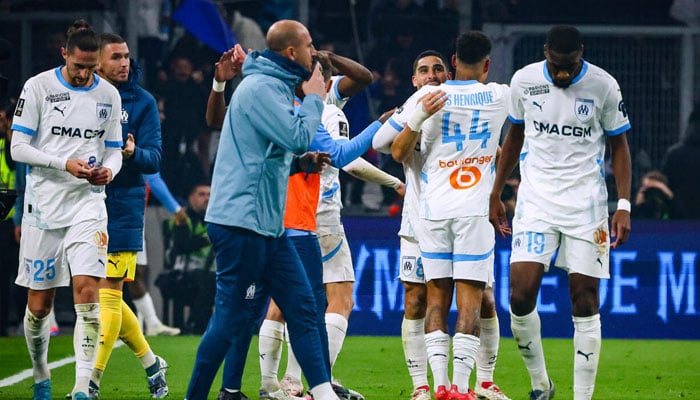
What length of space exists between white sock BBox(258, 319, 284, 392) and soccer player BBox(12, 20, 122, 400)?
1108mm

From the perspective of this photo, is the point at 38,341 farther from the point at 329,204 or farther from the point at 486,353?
the point at 486,353

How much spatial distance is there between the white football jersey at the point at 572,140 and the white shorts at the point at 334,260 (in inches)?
65.2

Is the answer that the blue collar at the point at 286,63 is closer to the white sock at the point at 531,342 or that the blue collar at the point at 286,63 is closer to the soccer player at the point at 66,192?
the soccer player at the point at 66,192

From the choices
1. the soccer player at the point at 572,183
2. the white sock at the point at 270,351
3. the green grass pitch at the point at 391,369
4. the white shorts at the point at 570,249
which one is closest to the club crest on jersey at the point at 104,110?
the white sock at the point at 270,351

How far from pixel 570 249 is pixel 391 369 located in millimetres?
3521

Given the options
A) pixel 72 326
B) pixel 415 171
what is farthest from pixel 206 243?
pixel 415 171

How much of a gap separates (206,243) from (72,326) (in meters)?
1.78

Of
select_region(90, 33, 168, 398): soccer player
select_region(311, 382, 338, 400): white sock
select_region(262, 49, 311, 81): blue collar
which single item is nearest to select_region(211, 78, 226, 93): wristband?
select_region(90, 33, 168, 398): soccer player

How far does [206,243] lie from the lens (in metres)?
14.8

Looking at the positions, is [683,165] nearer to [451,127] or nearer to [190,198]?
[190,198]

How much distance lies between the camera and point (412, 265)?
9.19m

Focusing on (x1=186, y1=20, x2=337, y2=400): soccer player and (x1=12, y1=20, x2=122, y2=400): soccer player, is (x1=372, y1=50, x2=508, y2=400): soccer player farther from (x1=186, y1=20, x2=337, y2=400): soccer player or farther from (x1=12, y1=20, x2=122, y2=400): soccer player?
(x1=12, y1=20, x2=122, y2=400): soccer player

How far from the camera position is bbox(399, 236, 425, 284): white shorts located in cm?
918

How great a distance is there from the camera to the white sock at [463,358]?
8.23 m
